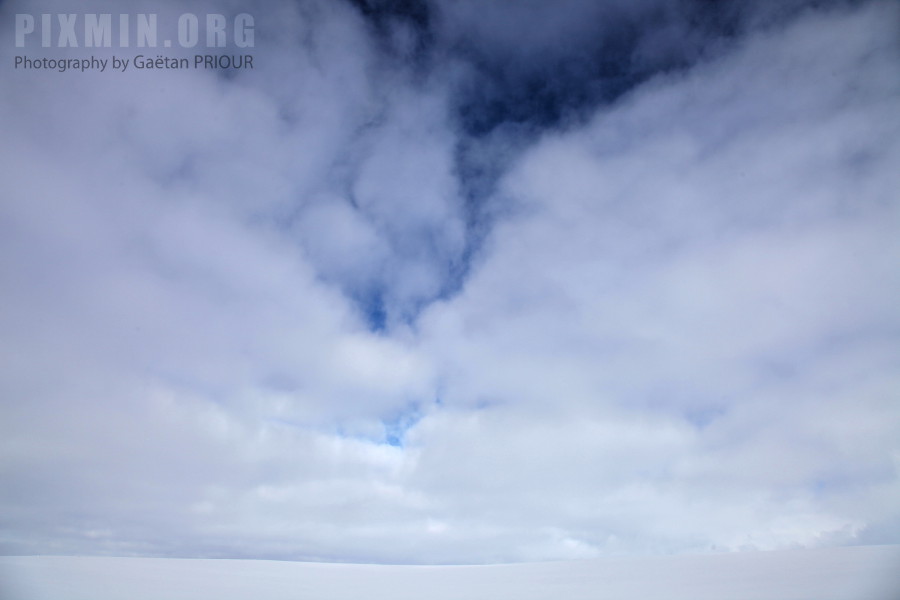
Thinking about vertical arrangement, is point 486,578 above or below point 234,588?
below

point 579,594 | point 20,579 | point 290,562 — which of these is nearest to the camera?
point 579,594

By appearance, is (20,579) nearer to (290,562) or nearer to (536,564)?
(290,562)

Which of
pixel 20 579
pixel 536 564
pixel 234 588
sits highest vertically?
pixel 20 579

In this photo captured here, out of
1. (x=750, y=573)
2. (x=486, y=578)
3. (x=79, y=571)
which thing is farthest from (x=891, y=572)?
(x=79, y=571)

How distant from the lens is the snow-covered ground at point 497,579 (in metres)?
9.93

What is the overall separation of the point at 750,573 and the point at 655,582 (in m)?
2.55

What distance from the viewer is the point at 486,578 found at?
1362 centimetres

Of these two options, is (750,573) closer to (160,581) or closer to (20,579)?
(160,581)

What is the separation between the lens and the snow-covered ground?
993 cm

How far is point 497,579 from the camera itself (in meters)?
13.4

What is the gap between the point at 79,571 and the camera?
13.6 meters

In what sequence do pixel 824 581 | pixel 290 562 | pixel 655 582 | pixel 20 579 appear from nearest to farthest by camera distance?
pixel 824 581 < pixel 655 582 < pixel 20 579 < pixel 290 562

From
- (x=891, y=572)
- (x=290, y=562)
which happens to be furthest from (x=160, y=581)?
(x=891, y=572)

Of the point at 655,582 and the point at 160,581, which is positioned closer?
the point at 655,582
